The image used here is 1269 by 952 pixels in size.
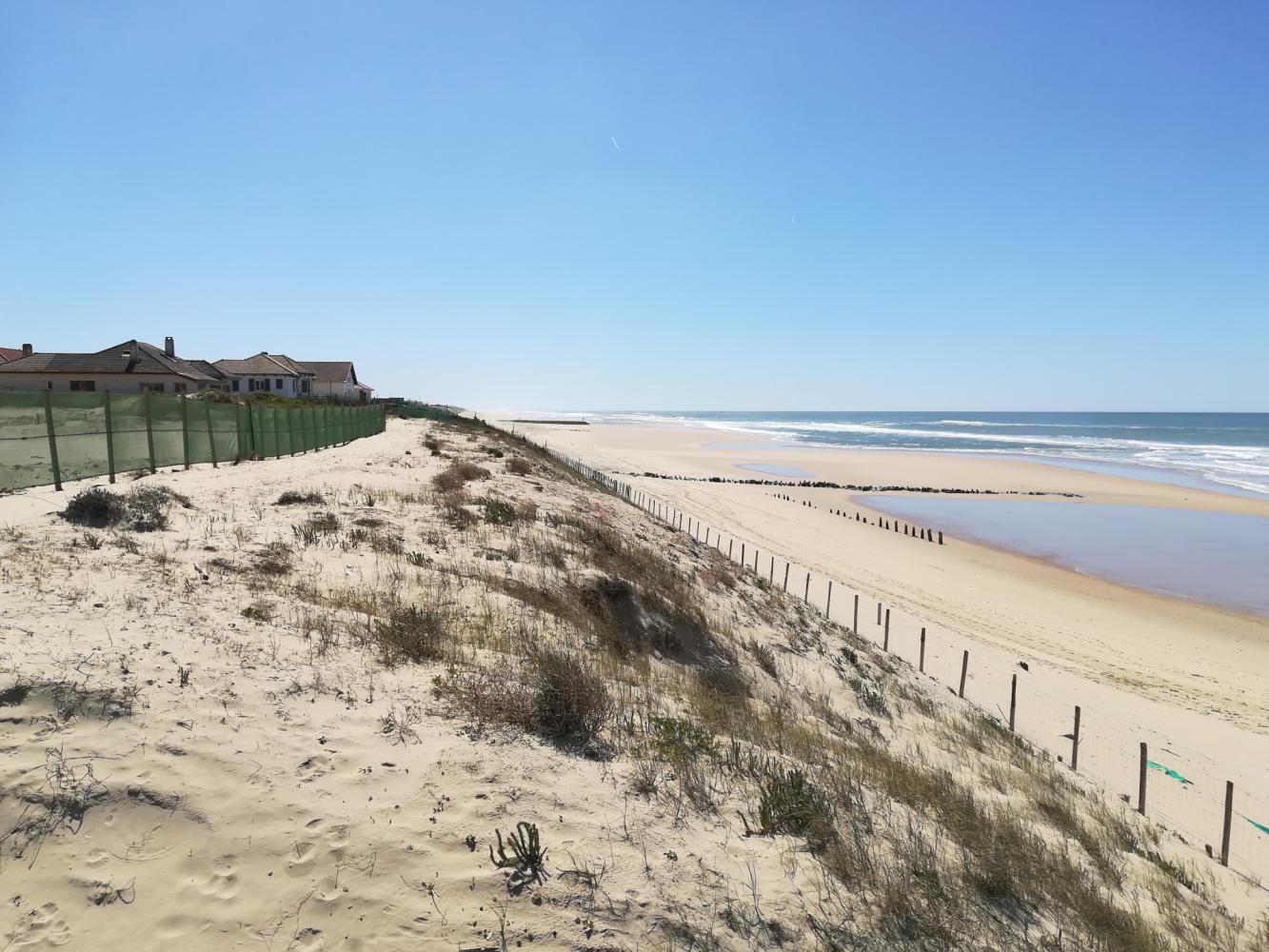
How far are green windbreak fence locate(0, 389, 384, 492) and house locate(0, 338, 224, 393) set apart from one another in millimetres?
34855

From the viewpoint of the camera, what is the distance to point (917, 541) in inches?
1316

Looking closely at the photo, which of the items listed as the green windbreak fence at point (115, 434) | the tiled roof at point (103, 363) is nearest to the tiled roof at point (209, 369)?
the tiled roof at point (103, 363)

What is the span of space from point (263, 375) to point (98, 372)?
19687 millimetres

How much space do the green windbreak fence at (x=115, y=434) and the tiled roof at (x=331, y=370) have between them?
6204 centimetres

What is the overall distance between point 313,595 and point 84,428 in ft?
36.3

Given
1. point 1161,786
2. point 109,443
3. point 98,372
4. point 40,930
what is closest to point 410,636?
point 40,930

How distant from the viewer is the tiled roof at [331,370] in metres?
83.6

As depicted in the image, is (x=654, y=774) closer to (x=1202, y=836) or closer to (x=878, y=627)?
(x=1202, y=836)

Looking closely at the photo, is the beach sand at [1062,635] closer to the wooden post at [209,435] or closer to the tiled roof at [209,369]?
the wooden post at [209,435]

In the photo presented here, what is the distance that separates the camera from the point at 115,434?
16.4m

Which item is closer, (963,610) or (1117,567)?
(963,610)

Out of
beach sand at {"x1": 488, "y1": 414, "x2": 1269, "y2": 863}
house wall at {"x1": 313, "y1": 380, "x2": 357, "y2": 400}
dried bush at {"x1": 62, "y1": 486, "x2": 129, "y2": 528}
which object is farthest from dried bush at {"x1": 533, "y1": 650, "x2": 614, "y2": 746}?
house wall at {"x1": 313, "y1": 380, "x2": 357, "y2": 400}

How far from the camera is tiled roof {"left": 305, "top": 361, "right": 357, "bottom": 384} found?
83562 millimetres

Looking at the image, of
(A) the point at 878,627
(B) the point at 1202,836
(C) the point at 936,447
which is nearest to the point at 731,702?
(B) the point at 1202,836
